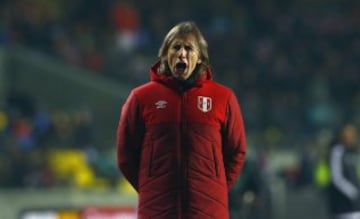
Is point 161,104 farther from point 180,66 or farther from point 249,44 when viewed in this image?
point 249,44

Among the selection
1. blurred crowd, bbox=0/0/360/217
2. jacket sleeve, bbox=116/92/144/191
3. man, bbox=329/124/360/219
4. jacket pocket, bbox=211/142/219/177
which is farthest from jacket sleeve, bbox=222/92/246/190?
blurred crowd, bbox=0/0/360/217

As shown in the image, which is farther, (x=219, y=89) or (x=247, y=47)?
(x=247, y=47)

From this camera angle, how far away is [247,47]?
63.5 feet

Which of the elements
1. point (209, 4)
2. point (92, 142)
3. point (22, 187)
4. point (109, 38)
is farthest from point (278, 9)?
point (22, 187)

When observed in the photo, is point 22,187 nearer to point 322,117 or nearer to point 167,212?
point 322,117

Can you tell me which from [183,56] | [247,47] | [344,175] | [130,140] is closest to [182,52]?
[183,56]

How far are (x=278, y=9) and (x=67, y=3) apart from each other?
12.2 ft

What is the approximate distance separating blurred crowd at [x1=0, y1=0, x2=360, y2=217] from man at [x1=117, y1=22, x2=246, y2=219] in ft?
31.3

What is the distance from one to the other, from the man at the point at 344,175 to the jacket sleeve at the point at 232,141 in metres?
5.08

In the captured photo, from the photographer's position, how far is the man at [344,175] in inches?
424

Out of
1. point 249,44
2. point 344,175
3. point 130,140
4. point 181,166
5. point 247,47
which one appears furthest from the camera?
point 249,44

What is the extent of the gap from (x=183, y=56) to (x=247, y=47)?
13852 mm

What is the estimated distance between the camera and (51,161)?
1465 centimetres

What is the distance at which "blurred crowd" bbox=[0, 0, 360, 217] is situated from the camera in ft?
53.9
